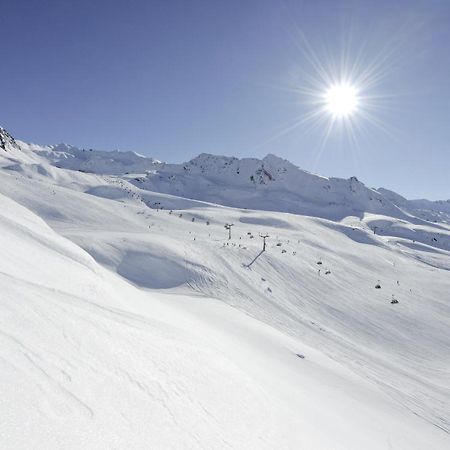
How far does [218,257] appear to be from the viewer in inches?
678

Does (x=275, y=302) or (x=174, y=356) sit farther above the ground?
(x=275, y=302)

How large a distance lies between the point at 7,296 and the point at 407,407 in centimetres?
1021

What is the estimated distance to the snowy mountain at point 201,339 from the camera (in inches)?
121

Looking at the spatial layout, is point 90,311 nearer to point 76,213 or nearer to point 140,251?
point 140,251

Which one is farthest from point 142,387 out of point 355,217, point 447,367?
point 355,217

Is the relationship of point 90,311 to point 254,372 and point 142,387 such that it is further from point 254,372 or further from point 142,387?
point 254,372

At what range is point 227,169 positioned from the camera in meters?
117

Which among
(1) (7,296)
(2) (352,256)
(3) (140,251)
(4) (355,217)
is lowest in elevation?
(1) (7,296)

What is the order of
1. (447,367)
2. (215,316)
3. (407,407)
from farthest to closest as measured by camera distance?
(447,367) → (215,316) → (407,407)

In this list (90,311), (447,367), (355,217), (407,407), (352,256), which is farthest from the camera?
(355,217)

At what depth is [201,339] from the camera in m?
6.83

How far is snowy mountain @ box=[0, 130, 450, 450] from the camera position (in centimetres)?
307

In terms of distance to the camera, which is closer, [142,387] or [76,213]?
[142,387]

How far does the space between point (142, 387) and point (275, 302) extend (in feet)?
37.5
